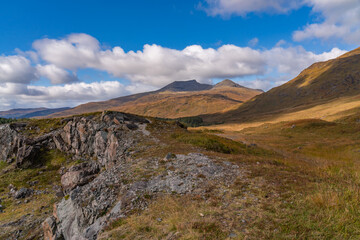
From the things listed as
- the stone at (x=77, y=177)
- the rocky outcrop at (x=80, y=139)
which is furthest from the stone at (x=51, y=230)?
the rocky outcrop at (x=80, y=139)

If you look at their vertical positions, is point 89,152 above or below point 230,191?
below

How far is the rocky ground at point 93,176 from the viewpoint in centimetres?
1039

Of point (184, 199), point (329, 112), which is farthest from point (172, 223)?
point (329, 112)

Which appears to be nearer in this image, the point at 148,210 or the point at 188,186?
the point at 148,210

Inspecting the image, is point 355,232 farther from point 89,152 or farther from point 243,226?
point 89,152

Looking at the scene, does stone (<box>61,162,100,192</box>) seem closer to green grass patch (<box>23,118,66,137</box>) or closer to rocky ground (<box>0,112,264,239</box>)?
rocky ground (<box>0,112,264,239</box>)

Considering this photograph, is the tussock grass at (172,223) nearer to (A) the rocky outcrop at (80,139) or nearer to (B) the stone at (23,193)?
(A) the rocky outcrop at (80,139)

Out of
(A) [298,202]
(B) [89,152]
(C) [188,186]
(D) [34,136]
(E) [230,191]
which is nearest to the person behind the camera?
(A) [298,202]

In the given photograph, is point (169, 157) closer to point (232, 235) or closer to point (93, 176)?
point (93, 176)

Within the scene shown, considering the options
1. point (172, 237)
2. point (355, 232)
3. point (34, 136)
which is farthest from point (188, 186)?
point (34, 136)

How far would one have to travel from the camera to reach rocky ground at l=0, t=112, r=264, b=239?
1039 centimetres

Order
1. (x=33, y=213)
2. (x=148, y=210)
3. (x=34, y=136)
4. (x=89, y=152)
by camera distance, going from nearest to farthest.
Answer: (x=148, y=210) < (x=33, y=213) < (x=89, y=152) < (x=34, y=136)

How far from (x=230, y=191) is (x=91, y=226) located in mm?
8212

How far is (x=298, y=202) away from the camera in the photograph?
25.7 feet
